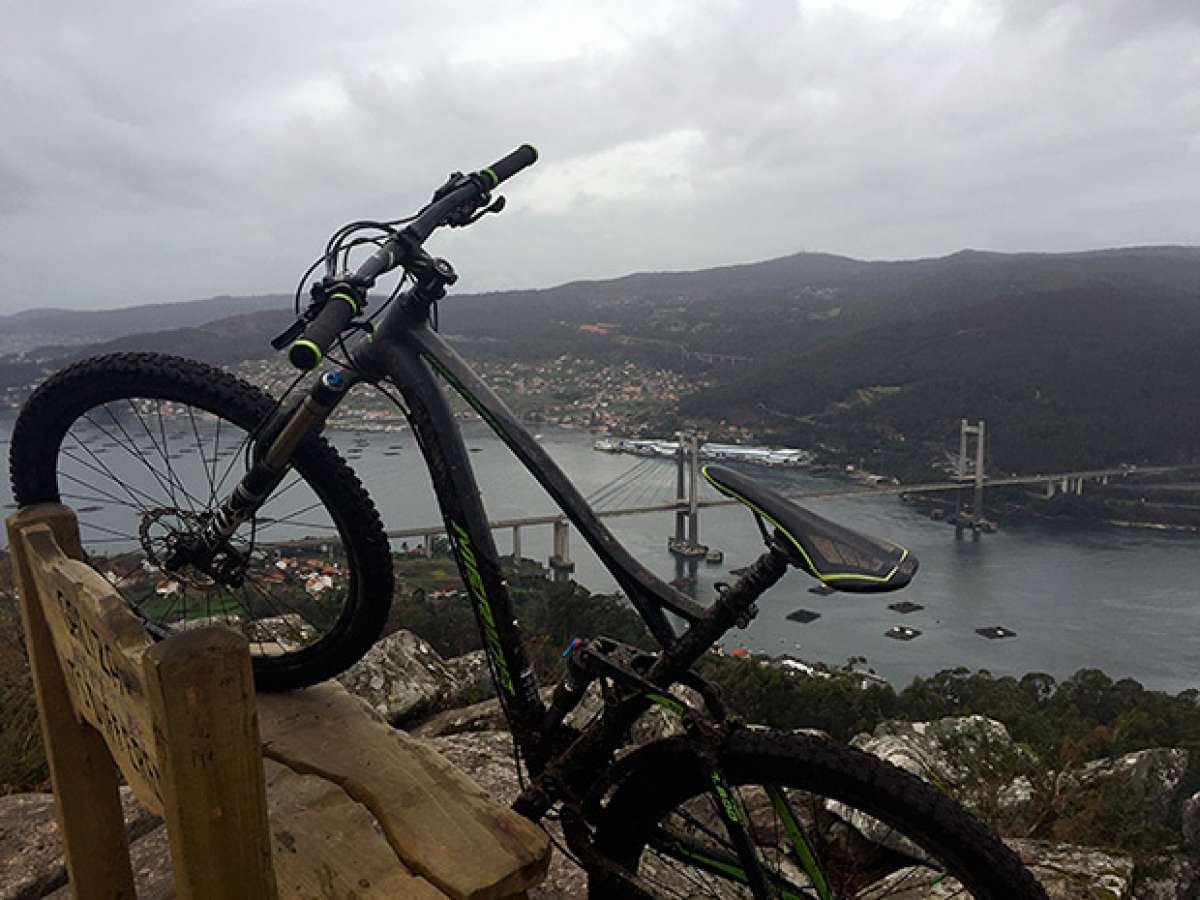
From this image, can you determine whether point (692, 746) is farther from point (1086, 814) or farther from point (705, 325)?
point (705, 325)

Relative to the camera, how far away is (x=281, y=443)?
1.68m

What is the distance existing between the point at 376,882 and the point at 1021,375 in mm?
43366

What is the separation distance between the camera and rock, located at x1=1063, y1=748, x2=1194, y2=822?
10.5 feet

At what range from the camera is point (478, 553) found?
1682 mm

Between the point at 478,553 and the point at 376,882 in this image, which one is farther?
the point at 478,553

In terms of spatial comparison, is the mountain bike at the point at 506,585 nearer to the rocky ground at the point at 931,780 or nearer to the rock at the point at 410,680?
the rocky ground at the point at 931,780

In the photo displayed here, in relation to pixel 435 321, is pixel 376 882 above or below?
below

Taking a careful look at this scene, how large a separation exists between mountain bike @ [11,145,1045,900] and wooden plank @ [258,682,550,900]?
0.16m

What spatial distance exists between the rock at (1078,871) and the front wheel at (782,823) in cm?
41

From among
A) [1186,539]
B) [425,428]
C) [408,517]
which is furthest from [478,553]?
[1186,539]

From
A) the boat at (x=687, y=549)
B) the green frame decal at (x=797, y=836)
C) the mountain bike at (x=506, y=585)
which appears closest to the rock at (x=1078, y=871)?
the mountain bike at (x=506, y=585)

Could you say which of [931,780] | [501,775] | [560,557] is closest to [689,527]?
[560,557]

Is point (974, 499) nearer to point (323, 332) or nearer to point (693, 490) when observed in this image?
point (693, 490)

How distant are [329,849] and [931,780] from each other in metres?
2.44
